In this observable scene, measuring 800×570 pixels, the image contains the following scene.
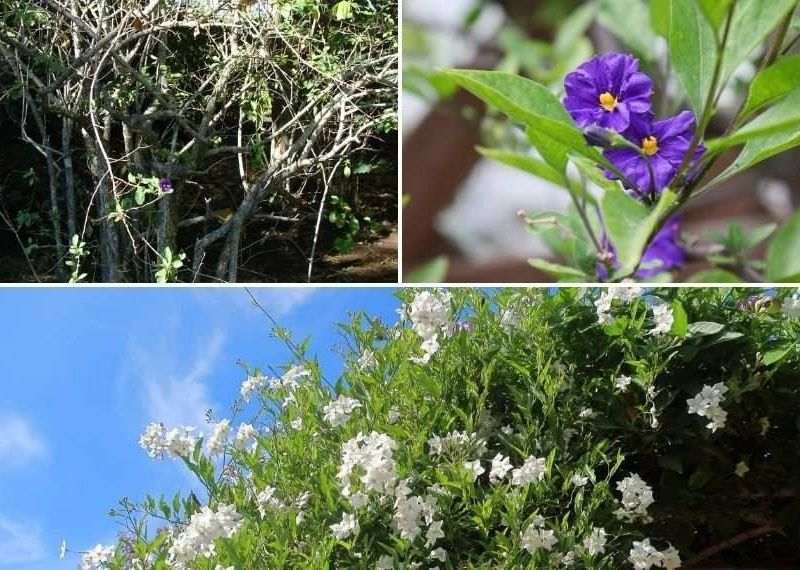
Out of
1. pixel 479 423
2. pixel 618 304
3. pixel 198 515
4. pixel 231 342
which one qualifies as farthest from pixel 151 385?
pixel 618 304

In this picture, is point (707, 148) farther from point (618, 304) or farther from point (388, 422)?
point (388, 422)

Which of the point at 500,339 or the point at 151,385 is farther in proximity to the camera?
the point at 151,385

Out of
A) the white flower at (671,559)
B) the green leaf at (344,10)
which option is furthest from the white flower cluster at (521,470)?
the green leaf at (344,10)

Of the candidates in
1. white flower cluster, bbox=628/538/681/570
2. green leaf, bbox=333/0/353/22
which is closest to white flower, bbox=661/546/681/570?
white flower cluster, bbox=628/538/681/570

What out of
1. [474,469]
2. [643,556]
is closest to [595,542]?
[643,556]

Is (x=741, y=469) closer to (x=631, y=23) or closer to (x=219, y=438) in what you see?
(x=631, y=23)

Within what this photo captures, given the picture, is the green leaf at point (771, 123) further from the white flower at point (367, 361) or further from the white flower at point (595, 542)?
the white flower at point (367, 361)
